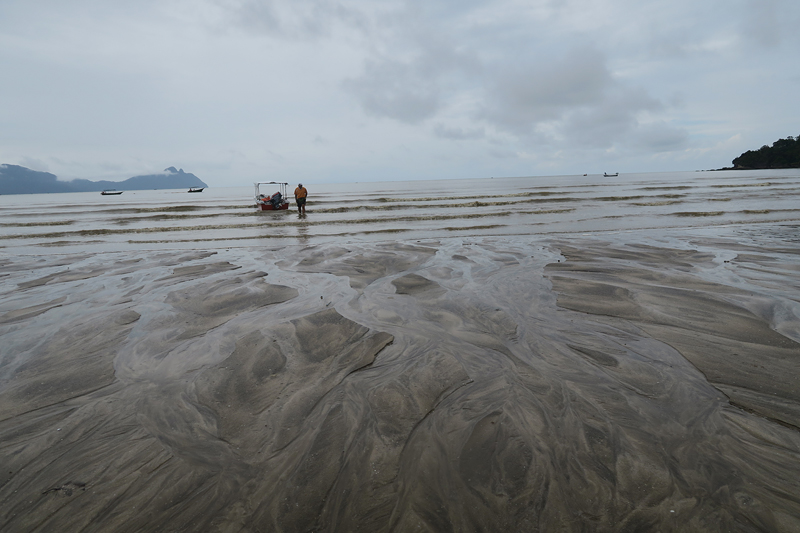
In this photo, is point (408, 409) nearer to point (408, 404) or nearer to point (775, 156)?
point (408, 404)

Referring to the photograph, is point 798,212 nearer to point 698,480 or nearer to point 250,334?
point 698,480

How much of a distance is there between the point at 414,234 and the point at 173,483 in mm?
18125

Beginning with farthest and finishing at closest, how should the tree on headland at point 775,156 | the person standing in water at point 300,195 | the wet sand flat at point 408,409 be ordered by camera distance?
1. the tree on headland at point 775,156
2. the person standing in water at point 300,195
3. the wet sand flat at point 408,409

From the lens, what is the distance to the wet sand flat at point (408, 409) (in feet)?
10.0

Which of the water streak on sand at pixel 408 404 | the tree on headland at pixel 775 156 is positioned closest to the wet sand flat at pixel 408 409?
the water streak on sand at pixel 408 404

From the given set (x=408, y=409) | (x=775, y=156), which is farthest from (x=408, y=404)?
(x=775, y=156)

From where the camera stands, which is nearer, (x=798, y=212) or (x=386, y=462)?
(x=386, y=462)

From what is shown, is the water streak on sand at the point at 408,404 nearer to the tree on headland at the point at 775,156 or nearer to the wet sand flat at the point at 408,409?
the wet sand flat at the point at 408,409

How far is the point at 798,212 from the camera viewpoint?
24797 millimetres

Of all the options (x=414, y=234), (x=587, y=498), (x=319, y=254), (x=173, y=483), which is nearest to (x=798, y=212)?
(x=414, y=234)

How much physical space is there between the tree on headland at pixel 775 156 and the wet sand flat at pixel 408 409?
7396 inches

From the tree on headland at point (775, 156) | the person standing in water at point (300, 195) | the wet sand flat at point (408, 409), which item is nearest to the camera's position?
the wet sand flat at point (408, 409)

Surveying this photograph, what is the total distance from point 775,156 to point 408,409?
207 m

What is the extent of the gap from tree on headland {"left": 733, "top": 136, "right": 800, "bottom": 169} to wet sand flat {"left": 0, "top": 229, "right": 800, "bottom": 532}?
188 m
